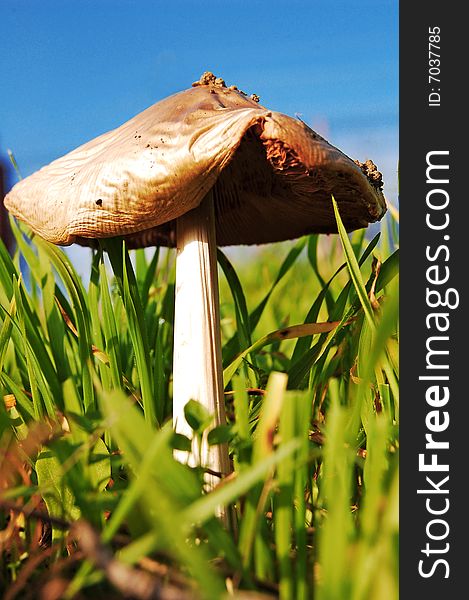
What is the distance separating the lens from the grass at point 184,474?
1.72ft

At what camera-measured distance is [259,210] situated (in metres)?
1.41

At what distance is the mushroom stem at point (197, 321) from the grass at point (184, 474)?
0.20 ft

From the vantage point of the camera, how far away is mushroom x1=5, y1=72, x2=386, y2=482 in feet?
2.87

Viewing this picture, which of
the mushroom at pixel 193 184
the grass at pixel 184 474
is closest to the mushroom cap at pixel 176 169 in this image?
the mushroom at pixel 193 184

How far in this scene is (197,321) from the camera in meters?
1.05

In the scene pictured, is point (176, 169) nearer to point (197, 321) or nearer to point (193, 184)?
point (193, 184)

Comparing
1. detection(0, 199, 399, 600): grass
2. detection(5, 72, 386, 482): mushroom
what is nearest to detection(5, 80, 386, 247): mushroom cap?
detection(5, 72, 386, 482): mushroom

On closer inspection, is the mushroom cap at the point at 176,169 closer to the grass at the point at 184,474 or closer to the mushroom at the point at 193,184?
the mushroom at the point at 193,184

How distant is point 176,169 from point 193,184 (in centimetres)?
3

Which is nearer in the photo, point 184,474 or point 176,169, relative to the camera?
point 184,474

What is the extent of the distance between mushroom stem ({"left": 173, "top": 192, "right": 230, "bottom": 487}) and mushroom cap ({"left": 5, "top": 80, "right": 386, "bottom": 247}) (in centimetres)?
10

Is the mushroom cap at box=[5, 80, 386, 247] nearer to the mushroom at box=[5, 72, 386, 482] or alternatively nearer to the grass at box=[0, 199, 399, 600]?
the mushroom at box=[5, 72, 386, 482]

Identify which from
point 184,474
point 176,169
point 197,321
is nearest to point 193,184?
point 176,169

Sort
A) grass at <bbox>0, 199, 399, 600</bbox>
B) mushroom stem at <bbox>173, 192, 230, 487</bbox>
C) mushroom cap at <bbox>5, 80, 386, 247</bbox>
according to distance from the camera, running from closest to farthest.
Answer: grass at <bbox>0, 199, 399, 600</bbox>
mushroom cap at <bbox>5, 80, 386, 247</bbox>
mushroom stem at <bbox>173, 192, 230, 487</bbox>
